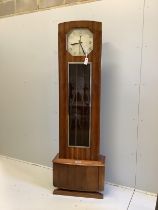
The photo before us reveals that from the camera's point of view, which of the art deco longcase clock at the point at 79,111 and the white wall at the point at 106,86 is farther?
the white wall at the point at 106,86

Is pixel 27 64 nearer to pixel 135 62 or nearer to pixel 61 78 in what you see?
pixel 61 78

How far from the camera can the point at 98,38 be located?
1741 millimetres

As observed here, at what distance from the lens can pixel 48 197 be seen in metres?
1.91

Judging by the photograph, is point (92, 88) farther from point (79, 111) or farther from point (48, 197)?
point (48, 197)

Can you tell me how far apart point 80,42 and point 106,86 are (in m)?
0.49

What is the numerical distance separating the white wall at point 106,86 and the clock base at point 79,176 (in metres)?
0.31

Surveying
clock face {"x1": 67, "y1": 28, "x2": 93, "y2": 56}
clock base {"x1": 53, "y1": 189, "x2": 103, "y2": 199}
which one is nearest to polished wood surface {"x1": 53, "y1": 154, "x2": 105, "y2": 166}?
clock base {"x1": 53, "y1": 189, "x2": 103, "y2": 199}

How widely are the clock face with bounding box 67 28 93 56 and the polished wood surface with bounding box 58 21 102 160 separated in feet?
0.10

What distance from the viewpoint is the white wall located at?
1.91 meters

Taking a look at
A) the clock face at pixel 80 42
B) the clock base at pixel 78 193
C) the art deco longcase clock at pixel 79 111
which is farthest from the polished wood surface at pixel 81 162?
the clock face at pixel 80 42

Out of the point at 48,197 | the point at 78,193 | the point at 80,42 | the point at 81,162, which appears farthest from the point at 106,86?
the point at 48,197

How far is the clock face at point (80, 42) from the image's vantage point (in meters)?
1.78

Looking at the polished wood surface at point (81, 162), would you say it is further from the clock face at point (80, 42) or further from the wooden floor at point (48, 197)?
the clock face at point (80, 42)

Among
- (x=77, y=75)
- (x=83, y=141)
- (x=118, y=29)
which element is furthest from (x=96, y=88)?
(x=118, y=29)
